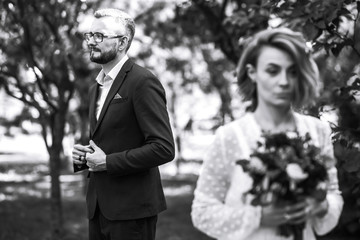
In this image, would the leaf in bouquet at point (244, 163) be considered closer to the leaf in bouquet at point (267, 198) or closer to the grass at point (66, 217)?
the leaf in bouquet at point (267, 198)

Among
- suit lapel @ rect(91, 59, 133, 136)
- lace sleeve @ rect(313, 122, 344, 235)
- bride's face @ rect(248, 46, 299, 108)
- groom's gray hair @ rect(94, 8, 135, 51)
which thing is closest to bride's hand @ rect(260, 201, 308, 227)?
lace sleeve @ rect(313, 122, 344, 235)

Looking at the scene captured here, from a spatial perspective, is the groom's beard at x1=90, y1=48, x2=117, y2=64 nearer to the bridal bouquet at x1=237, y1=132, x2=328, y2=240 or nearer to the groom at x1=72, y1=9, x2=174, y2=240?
the groom at x1=72, y1=9, x2=174, y2=240

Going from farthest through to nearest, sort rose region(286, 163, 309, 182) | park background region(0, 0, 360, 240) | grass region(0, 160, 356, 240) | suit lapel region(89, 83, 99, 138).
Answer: grass region(0, 160, 356, 240) → park background region(0, 0, 360, 240) → suit lapel region(89, 83, 99, 138) → rose region(286, 163, 309, 182)

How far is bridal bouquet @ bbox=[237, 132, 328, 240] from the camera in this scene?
2096 millimetres

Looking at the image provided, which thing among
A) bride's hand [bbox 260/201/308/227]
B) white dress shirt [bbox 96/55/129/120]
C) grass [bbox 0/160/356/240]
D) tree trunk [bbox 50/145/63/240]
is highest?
bride's hand [bbox 260/201/308/227]

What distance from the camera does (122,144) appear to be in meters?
3.60

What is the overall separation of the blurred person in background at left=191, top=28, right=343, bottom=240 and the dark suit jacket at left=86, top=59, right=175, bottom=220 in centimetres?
122

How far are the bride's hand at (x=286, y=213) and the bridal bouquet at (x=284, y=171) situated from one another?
1.0 inches

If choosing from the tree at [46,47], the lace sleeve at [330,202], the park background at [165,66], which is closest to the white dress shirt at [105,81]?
the park background at [165,66]

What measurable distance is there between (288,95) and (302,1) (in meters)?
2.90

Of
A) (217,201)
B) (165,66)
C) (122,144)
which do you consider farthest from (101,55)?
(165,66)

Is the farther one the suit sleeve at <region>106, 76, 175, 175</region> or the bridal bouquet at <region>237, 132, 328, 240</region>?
the suit sleeve at <region>106, 76, 175, 175</region>

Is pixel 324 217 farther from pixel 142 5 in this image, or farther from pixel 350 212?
pixel 142 5

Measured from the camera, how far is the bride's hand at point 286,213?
2.13 m
